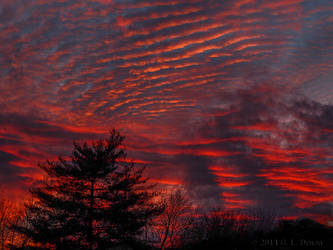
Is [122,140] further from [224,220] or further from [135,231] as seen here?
[224,220]

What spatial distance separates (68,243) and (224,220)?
36.0 meters

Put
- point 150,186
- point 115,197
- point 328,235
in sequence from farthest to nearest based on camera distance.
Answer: point 150,186, point 115,197, point 328,235

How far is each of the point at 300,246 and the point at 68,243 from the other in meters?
18.8

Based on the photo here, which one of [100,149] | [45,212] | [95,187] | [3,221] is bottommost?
[3,221]

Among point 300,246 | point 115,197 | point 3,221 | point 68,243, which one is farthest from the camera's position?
point 3,221

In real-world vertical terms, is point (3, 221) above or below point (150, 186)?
below

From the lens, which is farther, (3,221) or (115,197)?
(3,221)

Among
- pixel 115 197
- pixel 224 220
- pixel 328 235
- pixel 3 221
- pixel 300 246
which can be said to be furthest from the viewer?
pixel 224 220

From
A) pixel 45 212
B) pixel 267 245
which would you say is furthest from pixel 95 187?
pixel 267 245

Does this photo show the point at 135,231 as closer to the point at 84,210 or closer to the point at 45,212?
the point at 84,210

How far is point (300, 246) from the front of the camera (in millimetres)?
20703

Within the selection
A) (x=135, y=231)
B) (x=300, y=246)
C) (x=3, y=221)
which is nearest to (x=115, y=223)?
(x=135, y=231)

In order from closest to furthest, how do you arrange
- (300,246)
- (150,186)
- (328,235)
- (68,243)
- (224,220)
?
(300,246), (328,235), (68,243), (150,186), (224,220)

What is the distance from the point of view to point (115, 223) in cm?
2830
